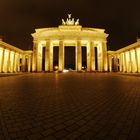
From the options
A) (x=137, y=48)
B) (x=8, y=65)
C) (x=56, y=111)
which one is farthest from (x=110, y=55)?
(x=56, y=111)

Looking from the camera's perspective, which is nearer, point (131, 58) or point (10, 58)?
point (131, 58)

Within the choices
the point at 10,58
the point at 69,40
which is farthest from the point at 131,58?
the point at 10,58

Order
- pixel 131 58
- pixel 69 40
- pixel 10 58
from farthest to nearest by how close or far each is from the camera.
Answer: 1. pixel 69 40
2. pixel 10 58
3. pixel 131 58

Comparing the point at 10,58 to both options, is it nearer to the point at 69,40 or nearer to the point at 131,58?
the point at 69,40

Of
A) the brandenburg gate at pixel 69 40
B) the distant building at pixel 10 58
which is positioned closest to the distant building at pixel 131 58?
the brandenburg gate at pixel 69 40

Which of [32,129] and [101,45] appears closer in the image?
[32,129]

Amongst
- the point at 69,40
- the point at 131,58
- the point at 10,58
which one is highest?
the point at 69,40

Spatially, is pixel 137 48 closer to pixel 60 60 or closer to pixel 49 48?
pixel 60 60

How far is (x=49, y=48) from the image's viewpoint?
48031mm

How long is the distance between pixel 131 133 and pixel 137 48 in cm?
3942

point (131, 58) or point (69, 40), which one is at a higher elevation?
point (69, 40)

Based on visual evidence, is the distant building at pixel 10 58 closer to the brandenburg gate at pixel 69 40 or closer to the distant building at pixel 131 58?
the brandenburg gate at pixel 69 40

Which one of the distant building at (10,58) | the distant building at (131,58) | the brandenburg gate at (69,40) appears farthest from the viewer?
the brandenburg gate at (69,40)

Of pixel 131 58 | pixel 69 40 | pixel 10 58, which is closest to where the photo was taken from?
pixel 131 58
